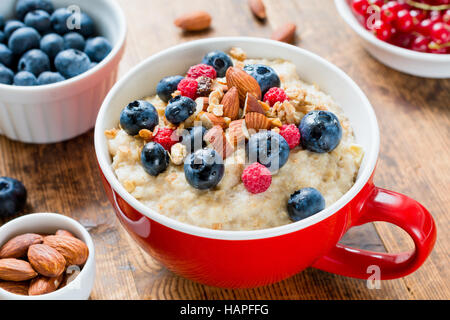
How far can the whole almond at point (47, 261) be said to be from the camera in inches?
46.3

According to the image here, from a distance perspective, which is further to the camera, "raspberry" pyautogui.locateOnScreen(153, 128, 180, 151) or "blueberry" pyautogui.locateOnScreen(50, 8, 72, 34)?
"blueberry" pyautogui.locateOnScreen(50, 8, 72, 34)

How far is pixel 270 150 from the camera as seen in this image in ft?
3.55

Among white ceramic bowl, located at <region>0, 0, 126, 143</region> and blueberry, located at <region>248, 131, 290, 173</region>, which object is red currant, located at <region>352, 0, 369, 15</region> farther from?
blueberry, located at <region>248, 131, 290, 173</region>

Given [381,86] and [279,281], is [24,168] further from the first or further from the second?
[381,86]

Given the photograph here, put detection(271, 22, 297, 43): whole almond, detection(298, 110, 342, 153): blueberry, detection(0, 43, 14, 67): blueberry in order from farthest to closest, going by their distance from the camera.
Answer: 1. detection(271, 22, 297, 43): whole almond
2. detection(0, 43, 14, 67): blueberry
3. detection(298, 110, 342, 153): blueberry

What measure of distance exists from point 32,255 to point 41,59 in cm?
62

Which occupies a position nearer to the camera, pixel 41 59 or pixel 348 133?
pixel 348 133

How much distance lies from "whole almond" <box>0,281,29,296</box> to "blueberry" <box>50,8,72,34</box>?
0.83 m

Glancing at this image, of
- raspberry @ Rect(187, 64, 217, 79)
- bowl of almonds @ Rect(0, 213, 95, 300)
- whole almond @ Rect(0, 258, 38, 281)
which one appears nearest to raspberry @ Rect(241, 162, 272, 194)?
raspberry @ Rect(187, 64, 217, 79)

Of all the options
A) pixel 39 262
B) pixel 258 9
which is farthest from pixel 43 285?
pixel 258 9

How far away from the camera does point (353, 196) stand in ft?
3.41

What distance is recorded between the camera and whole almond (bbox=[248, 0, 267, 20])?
74.9 inches

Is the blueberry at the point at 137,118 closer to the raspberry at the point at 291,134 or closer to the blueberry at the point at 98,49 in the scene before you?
the raspberry at the point at 291,134
